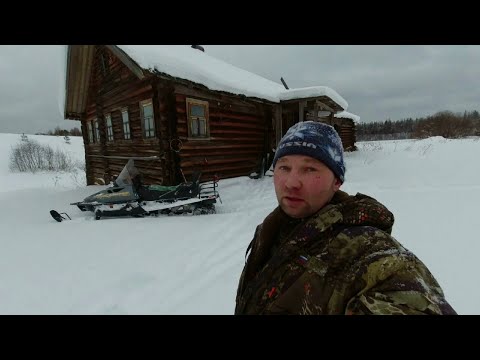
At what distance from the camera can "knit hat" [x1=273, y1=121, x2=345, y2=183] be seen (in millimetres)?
1230

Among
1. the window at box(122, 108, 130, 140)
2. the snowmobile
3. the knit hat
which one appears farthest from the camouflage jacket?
the window at box(122, 108, 130, 140)

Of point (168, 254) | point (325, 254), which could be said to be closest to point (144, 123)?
point (168, 254)

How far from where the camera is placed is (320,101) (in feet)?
35.0

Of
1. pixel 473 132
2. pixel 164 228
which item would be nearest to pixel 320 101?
pixel 164 228

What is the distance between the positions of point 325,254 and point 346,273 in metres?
0.10

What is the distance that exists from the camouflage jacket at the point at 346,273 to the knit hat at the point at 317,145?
0.18m

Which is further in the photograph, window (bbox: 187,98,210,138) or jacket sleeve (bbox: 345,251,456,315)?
window (bbox: 187,98,210,138)

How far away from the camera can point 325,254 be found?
0.97m

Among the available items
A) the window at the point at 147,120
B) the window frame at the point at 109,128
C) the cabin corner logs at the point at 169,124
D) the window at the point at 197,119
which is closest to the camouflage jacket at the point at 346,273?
the cabin corner logs at the point at 169,124

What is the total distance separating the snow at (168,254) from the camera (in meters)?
2.76

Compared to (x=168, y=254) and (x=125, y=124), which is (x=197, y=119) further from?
(x=168, y=254)

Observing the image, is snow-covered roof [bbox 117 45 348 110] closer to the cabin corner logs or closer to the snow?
the cabin corner logs
